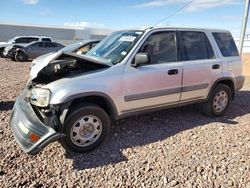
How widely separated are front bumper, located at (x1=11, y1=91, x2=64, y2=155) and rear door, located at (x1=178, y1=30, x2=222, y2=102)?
2622 mm

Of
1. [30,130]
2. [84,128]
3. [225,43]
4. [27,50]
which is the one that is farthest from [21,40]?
[30,130]

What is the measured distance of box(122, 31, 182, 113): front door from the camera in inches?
175

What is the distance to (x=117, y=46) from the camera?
4.84 meters

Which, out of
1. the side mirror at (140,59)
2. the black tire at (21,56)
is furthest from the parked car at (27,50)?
the side mirror at (140,59)

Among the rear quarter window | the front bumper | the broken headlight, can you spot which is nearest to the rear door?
the rear quarter window

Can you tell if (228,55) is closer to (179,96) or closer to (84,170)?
(179,96)

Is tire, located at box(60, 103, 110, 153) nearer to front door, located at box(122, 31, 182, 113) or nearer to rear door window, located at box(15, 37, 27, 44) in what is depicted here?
front door, located at box(122, 31, 182, 113)

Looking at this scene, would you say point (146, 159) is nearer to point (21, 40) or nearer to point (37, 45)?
point (37, 45)

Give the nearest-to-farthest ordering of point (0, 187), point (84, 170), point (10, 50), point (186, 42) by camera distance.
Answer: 1. point (0, 187)
2. point (84, 170)
3. point (186, 42)
4. point (10, 50)

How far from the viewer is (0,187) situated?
324 cm

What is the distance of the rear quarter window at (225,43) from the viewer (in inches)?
228

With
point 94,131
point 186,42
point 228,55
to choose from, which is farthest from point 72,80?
point 228,55

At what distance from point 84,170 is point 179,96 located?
2321 millimetres

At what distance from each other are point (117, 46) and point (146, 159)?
2.01 m
